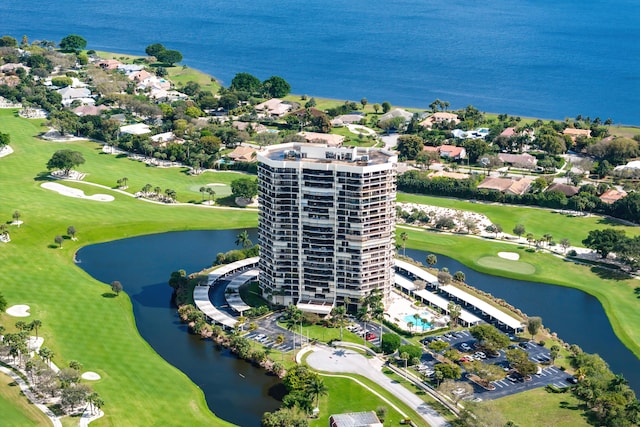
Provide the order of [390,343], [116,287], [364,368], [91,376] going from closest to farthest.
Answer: [91,376] < [364,368] < [390,343] < [116,287]

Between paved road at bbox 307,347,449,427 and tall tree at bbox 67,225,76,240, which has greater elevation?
tall tree at bbox 67,225,76,240

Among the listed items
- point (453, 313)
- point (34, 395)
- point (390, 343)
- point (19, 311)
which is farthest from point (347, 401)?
point (19, 311)

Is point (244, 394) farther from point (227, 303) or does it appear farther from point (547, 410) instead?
point (547, 410)

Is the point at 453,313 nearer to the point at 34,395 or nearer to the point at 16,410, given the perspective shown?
the point at 34,395

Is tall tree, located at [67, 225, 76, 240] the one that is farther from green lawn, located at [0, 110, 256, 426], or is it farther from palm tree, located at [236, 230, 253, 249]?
palm tree, located at [236, 230, 253, 249]

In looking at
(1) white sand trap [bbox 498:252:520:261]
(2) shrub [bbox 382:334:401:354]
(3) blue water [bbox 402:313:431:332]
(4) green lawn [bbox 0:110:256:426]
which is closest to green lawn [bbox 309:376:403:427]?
(2) shrub [bbox 382:334:401:354]

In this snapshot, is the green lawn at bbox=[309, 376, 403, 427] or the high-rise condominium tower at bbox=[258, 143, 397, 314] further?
the high-rise condominium tower at bbox=[258, 143, 397, 314]
